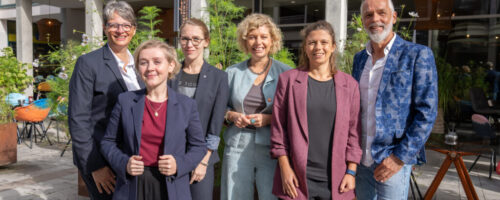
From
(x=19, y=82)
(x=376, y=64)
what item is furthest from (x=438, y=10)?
(x=19, y=82)

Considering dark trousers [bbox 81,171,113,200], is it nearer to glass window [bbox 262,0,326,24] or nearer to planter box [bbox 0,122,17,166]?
planter box [bbox 0,122,17,166]

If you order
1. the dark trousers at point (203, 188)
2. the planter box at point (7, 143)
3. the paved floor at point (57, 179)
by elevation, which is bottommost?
the paved floor at point (57, 179)

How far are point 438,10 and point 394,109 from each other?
6.40 metres

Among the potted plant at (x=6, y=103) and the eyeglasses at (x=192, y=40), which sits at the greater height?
the eyeglasses at (x=192, y=40)

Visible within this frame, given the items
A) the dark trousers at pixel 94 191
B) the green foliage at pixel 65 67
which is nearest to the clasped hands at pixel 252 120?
the dark trousers at pixel 94 191

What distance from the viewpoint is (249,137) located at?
2.35 metres

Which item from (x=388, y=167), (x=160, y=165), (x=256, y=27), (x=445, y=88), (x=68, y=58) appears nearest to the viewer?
(x=160, y=165)

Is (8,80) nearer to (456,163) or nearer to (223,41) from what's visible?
(223,41)

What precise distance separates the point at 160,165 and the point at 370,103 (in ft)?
4.07

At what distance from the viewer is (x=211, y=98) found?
2.30m

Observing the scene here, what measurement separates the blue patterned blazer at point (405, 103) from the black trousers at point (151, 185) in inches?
47.0

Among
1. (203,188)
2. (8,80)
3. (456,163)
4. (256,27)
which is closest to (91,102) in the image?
(203,188)

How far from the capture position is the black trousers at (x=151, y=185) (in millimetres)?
1880

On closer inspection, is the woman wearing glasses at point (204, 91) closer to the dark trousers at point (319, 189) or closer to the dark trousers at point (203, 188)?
the dark trousers at point (203, 188)
